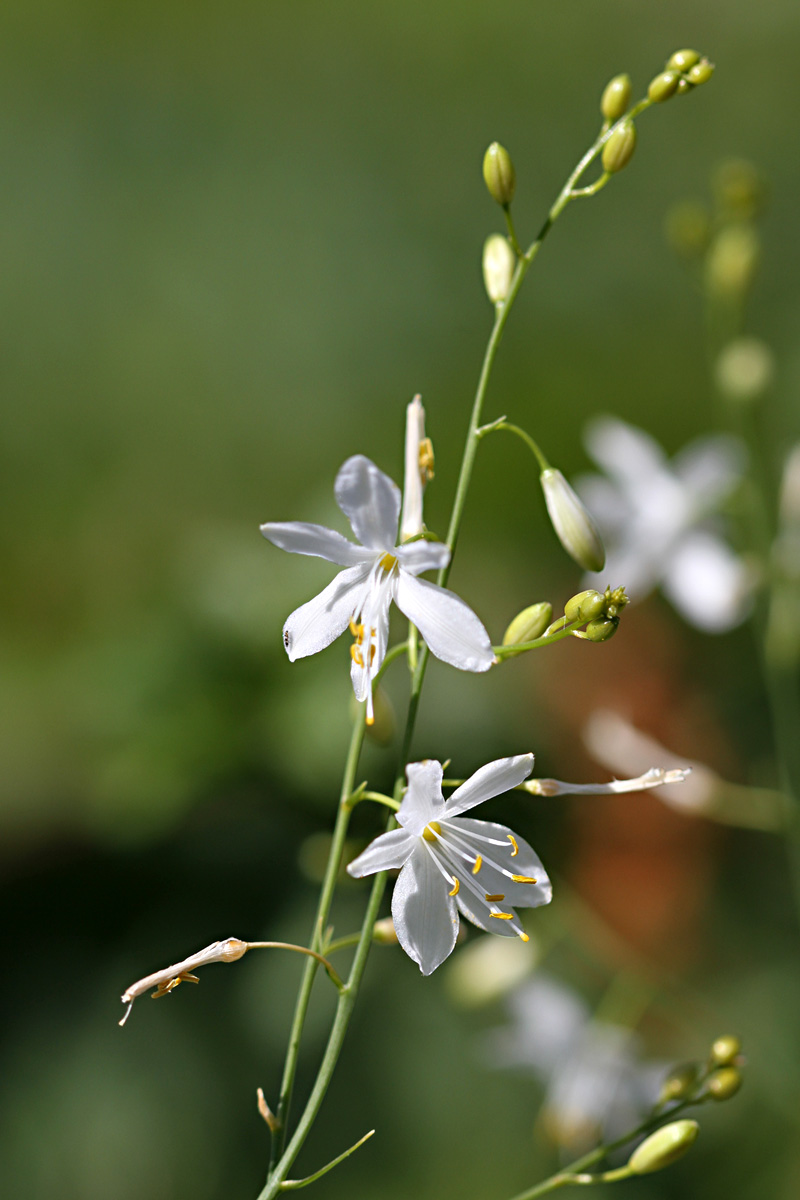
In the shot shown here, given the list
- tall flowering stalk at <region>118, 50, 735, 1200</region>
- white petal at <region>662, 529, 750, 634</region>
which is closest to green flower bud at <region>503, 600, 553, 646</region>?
tall flowering stalk at <region>118, 50, 735, 1200</region>

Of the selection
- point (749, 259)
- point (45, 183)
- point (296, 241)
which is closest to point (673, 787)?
point (749, 259)

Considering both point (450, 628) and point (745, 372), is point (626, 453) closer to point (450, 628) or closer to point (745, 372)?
point (745, 372)

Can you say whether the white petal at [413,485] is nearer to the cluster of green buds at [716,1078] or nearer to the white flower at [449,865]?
the white flower at [449,865]

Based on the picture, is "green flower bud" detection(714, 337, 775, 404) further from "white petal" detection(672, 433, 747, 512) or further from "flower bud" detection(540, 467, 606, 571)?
"flower bud" detection(540, 467, 606, 571)

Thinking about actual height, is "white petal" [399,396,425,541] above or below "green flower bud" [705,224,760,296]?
above

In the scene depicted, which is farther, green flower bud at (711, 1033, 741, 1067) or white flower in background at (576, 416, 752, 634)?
white flower in background at (576, 416, 752, 634)

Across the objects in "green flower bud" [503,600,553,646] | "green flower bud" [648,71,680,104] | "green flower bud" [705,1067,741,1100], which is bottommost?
"green flower bud" [705,1067,741,1100]

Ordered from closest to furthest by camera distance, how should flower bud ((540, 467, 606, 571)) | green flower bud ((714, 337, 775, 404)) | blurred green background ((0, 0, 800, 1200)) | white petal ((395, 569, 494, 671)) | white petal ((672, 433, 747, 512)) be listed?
white petal ((395, 569, 494, 671)), flower bud ((540, 467, 606, 571)), green flower bud ((714, 337, 775, 404)), white petal ((672, 433, 747, 512)), blurred green background ((0, 0, 800, 1200))
